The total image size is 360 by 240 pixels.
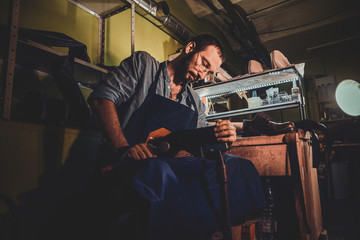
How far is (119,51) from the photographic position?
2.89 meters

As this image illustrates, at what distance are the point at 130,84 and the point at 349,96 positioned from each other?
4850mm

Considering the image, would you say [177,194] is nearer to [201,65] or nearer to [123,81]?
[123,81]

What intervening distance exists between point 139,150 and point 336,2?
5.82 m

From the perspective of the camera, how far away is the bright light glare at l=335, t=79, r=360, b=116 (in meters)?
4.24

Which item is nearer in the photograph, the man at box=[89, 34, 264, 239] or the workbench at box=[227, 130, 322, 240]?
the man at box=[89, 34, 264, 239]

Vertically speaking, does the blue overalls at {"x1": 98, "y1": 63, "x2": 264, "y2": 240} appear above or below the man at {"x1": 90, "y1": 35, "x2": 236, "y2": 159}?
below

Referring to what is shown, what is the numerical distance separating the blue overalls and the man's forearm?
191 mm

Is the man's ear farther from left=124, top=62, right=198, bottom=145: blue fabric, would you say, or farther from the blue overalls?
left=124, top=62, right=198, bottom=145: blue fabric

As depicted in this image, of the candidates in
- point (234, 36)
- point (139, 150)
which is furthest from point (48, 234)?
point (234, 36)

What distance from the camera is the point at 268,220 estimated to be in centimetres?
181

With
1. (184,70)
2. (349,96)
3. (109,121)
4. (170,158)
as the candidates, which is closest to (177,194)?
(170,158)

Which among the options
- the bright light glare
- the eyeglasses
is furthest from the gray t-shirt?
the bright light glare

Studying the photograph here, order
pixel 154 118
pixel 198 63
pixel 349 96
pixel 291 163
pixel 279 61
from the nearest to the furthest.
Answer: pixel 154 118 < pixel 291 163 < pixel 198 63 < pixel 279 61 < pixel 349 96

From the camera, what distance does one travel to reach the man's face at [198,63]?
1710 mm
